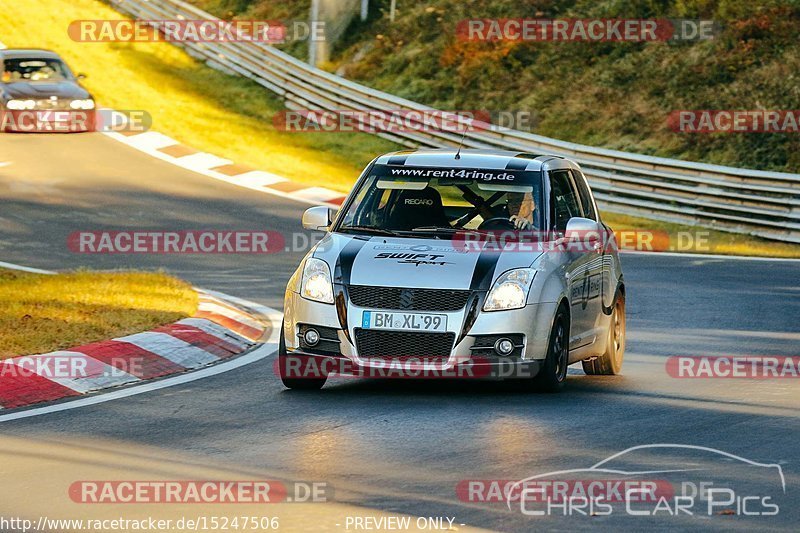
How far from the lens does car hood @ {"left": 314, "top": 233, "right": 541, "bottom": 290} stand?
34.0 feet

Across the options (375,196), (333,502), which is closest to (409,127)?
(375,196)

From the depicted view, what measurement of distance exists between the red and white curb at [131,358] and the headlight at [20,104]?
16.1 metres

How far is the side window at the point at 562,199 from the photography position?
37.8ft

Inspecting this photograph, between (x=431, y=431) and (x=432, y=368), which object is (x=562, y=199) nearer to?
(x=432, y=368)

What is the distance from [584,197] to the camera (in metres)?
12.5

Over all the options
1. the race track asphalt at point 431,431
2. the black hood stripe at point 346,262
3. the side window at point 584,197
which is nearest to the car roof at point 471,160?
the side window at point 584,197

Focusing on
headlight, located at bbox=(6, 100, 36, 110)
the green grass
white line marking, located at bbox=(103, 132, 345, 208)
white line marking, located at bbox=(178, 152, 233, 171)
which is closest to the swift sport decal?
the green grass

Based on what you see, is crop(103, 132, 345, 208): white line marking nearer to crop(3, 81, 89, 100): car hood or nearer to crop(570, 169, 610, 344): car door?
crop(3, 81, 89, 100): car hood

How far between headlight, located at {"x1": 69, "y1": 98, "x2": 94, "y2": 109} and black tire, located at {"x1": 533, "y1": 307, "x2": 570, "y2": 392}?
20.3 metres

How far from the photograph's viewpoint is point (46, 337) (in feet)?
39.1

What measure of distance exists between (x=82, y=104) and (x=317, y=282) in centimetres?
2013

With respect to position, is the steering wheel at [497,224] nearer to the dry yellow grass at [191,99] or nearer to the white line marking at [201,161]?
the dry yellow grass at [191,99]

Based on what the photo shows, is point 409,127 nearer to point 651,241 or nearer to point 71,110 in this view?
point 71,110

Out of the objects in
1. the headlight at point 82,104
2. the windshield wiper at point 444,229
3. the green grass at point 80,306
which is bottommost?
the green grass at point 80,306
